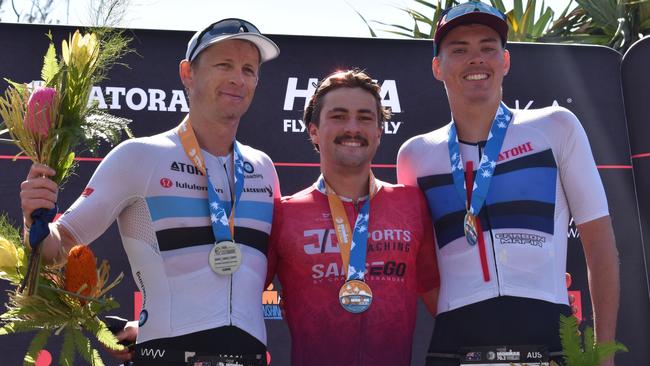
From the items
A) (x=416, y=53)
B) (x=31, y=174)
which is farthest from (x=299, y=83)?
(x=31, y=174)

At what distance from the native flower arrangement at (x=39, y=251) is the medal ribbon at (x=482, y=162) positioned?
1.43 m

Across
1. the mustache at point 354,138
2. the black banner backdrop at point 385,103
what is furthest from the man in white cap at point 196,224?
the black banner backdrop at point 385,103

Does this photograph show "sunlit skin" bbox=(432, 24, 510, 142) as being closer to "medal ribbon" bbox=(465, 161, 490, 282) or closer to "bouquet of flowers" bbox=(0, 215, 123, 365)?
"medal ribbon" bbox=(465, 161, 490, 282)

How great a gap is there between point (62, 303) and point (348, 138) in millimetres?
1392

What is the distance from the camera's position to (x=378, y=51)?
609cm

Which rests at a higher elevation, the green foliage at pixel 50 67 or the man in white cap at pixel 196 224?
the green foliage at pixel 50 67

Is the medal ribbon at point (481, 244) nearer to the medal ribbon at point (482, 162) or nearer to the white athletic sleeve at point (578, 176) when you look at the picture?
the medal ribbon at point (482, 162)

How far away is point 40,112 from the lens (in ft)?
10.3

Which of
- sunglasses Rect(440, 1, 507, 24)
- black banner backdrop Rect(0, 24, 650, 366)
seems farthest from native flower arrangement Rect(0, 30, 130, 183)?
black banner backdrop Rect(0, 24, 650, 366)

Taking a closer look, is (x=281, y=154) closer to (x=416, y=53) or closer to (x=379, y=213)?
(x=416, y=53)

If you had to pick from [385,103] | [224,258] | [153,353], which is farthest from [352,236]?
[385,103]

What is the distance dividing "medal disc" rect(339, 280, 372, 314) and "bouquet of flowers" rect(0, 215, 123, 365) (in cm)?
94

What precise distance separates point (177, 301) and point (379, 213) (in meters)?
0.94

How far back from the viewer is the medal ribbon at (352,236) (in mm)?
3721
